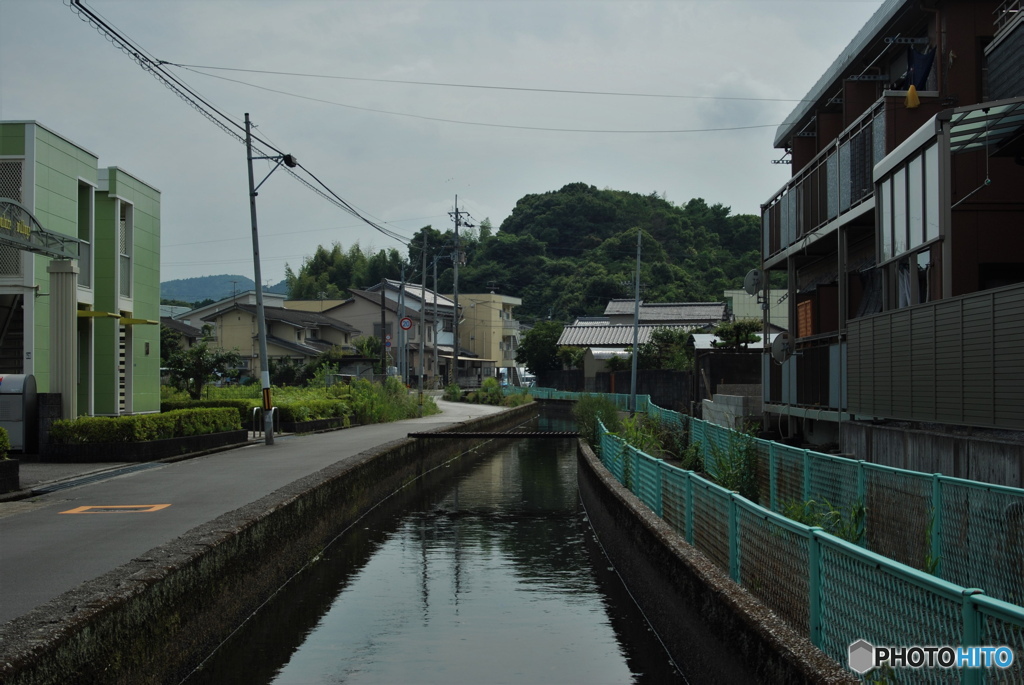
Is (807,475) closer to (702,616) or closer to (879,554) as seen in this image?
(879,554)

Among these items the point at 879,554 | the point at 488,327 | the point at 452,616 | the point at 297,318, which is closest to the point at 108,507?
the point at 452,616

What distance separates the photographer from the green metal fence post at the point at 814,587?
5680 mm

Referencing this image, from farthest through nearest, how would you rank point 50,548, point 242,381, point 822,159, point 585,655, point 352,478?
point 242,381 < point 822,159 < point 352,478 < point 50,548 < point 585,655

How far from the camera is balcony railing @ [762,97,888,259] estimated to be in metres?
15.4

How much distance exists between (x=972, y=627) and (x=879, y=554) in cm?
375

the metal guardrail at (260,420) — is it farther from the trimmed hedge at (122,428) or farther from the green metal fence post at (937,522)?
the green metal fence post at (937,522)

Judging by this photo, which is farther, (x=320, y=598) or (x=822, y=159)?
(x=822, y=159)

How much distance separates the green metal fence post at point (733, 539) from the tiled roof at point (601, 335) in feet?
186

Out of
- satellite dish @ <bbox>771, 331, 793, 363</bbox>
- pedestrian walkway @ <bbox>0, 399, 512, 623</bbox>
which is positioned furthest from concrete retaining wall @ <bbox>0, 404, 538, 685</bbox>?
satellite dish @ <bbox>771, 331, 793, 363</bbox>

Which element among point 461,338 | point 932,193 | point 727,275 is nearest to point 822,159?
point 932,193

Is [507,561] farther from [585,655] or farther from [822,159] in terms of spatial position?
[822,159]

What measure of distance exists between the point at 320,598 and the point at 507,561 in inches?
115

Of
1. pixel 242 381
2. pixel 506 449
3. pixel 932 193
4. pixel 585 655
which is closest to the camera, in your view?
pixel 585 655

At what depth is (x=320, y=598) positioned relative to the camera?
34.2ft
